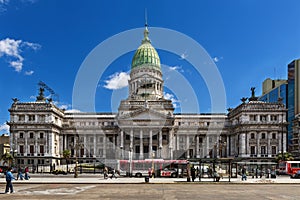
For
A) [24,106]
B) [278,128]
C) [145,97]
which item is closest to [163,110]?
[145,97]

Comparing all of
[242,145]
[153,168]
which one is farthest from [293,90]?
[153,168]

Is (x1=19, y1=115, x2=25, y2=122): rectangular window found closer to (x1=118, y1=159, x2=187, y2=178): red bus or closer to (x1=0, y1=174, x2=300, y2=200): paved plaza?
(x1=118, y1=159, x2=187, y2=178): red bus

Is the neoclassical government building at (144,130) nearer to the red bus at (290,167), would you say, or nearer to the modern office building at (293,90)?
the red bus at (290,167)

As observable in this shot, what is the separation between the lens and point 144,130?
120 m

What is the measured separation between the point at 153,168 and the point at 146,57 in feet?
262

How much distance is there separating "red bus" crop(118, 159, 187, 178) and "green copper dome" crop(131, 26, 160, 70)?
71.4m

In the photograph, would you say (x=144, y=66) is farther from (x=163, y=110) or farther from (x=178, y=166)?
(x=178, y=166)

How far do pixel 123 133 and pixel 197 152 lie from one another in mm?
27622

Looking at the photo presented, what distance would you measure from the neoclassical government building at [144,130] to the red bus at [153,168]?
28855 millimetres

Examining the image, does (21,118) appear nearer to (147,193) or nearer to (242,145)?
(242,145)

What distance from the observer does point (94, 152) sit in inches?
5005

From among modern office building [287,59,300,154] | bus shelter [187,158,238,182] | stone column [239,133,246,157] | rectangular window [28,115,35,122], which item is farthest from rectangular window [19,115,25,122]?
modern office building [287,59,300,154]

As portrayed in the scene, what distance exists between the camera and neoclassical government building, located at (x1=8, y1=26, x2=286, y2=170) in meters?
112

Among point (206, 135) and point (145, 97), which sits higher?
point (145, 97)
